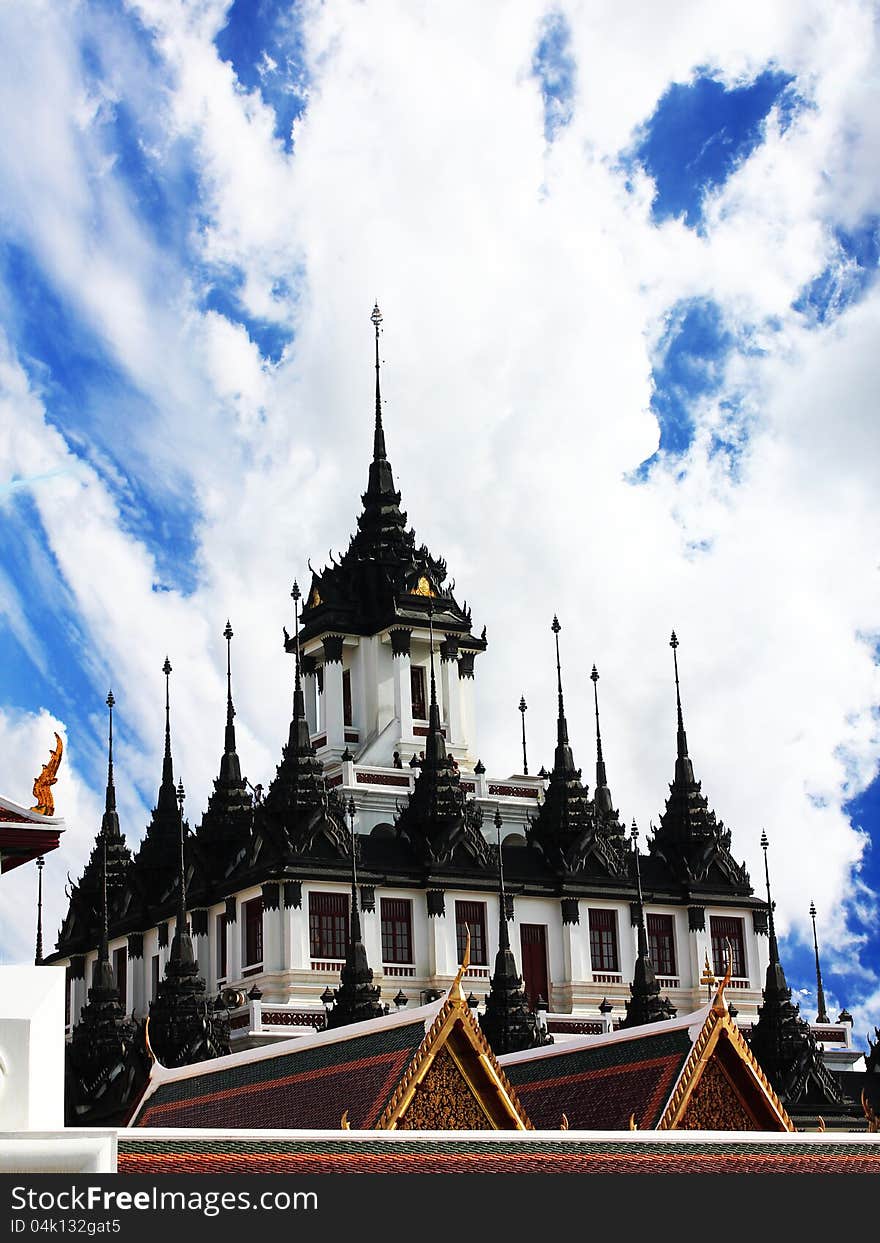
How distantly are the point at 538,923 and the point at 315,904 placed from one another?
25.8ft

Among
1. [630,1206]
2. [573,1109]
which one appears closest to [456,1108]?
[573,1109]

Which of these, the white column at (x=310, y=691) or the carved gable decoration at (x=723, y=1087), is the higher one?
the white column at (x=310, y=691)

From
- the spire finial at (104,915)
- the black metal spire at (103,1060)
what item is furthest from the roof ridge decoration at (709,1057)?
the spire finial at (104,915)

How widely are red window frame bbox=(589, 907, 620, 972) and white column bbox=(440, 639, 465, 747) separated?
8.97m

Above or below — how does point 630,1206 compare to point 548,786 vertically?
below

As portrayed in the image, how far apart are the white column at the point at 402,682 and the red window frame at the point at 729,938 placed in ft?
39.1

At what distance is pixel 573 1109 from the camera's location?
111 feet

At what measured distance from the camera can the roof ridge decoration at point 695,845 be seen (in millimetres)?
69062

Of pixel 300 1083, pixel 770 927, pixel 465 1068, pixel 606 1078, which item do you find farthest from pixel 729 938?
pixel 465 1068

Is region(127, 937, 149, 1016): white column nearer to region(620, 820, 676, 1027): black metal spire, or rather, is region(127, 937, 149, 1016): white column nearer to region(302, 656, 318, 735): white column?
region(302, 656, 318, 735): white column

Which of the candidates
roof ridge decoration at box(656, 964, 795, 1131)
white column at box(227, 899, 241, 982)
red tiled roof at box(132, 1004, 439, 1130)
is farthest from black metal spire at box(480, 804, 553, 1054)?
roof ridge decoration at box(656, 964, 795, 1131)

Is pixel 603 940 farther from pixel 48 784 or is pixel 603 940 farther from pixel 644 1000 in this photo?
pixel 48 784

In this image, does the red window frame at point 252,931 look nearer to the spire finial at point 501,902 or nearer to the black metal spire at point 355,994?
the black metal spire at point 355,994

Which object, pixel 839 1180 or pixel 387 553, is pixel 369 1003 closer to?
pixel 387 553
